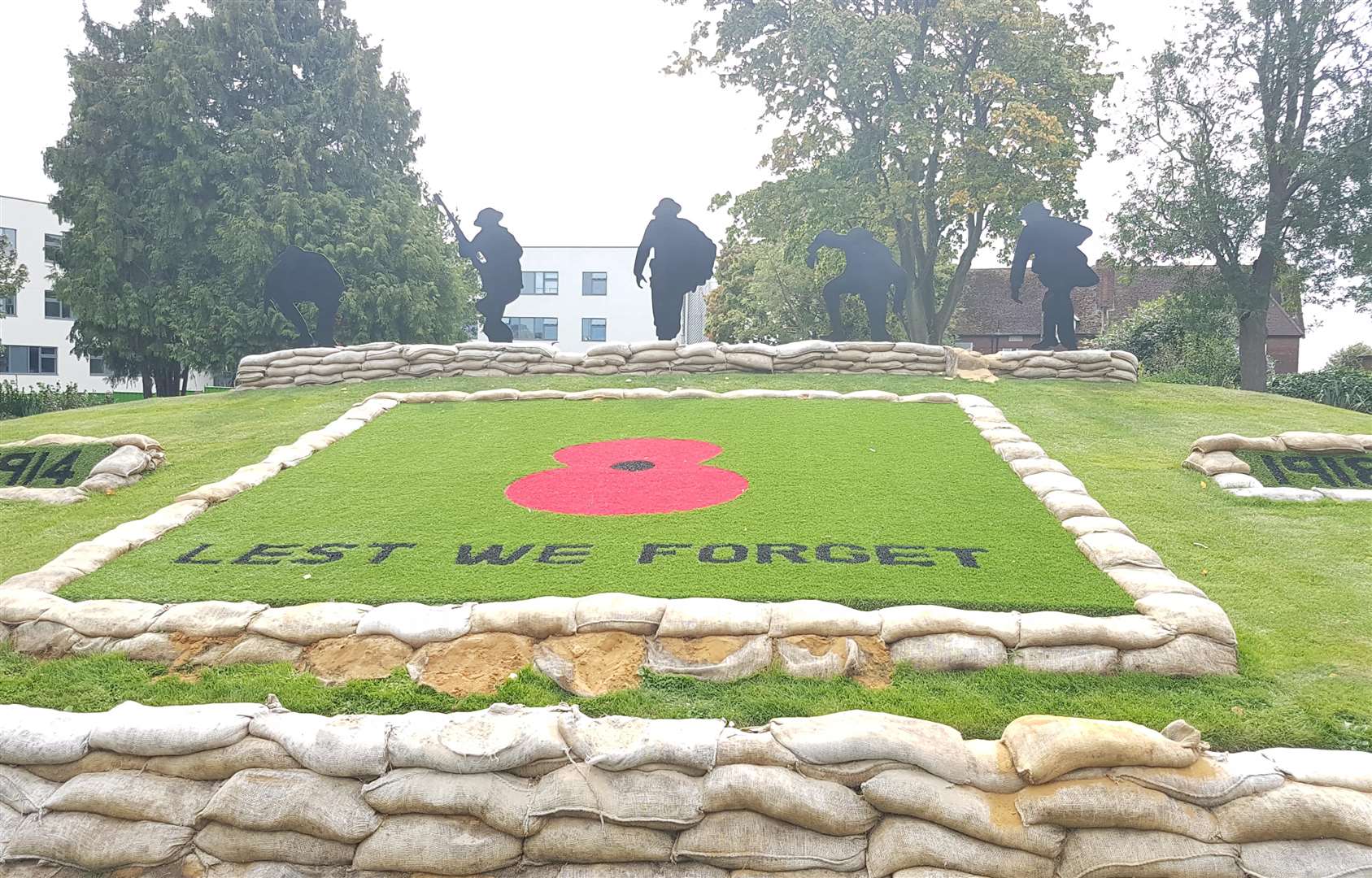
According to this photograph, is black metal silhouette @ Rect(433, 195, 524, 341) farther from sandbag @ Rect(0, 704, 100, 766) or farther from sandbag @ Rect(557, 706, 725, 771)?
sandbag @ Rect(557, 706, 725, 771)

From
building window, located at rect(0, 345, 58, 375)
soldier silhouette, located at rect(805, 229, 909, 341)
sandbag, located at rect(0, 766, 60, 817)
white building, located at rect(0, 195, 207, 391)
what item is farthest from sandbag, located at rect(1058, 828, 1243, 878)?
building window, located at rect(0, 345, 58, 375)

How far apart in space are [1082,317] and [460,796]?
36019mm

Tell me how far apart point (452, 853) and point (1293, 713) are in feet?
11.1

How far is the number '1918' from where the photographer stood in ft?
26.1

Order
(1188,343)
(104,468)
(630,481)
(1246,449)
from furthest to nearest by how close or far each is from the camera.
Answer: (1188,343) < (104,468) < (1246,449) < (630,481)

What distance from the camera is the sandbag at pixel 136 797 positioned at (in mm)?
3385

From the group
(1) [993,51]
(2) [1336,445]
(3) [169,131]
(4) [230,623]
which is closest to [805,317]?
(1) [993,51]

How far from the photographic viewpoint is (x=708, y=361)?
42.9 ft

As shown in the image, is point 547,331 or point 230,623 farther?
point 547,331

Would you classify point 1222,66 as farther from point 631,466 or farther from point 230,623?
point 230,623

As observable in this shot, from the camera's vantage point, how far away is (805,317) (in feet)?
96.2

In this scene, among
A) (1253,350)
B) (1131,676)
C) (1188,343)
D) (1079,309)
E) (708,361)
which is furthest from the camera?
(1079,309)

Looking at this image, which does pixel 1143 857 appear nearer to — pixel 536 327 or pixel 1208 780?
pixel 1208 780

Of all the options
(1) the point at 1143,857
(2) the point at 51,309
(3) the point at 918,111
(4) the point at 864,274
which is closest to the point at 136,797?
(1) the point at 1143,857
